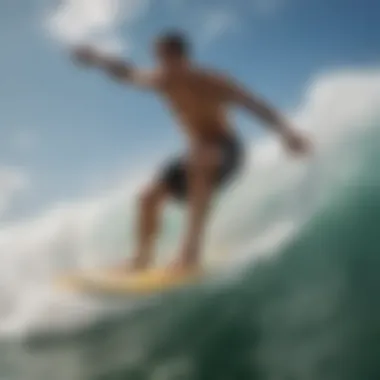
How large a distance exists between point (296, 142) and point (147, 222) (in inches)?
11.2

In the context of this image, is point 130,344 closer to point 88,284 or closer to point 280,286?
point 88,284

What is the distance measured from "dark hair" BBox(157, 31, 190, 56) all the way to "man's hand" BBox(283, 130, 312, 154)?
0.73 ft

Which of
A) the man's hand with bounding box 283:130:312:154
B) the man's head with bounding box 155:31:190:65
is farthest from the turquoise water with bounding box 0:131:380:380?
the man's head with bounding box 155:31:190:65

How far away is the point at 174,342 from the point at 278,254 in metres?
0.22

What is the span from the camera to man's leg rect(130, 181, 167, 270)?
5.17 ft

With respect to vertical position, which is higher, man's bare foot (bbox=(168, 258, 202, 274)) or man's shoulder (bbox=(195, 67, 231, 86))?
man's shoulder (bbox=(195, 67, 231, 86))

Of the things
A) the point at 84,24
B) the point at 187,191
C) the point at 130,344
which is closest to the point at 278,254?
the point at 187,191

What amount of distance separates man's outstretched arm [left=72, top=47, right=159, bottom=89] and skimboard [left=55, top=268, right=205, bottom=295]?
0.32 metres

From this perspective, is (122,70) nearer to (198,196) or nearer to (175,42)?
(175,42)

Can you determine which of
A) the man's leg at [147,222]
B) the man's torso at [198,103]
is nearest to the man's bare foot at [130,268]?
the man's leg at [147,222]

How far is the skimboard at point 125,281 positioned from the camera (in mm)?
1562

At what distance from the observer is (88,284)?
1.56 m

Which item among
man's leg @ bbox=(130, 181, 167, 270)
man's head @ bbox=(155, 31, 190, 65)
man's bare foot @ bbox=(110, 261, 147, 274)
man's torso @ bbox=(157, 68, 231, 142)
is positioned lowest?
man's bare foot @ bbox=(110, 261, 147, 274)

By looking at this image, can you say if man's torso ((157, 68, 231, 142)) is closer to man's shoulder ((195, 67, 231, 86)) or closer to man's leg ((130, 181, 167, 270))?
man's shoulder ((195, 67, 231, 86))
